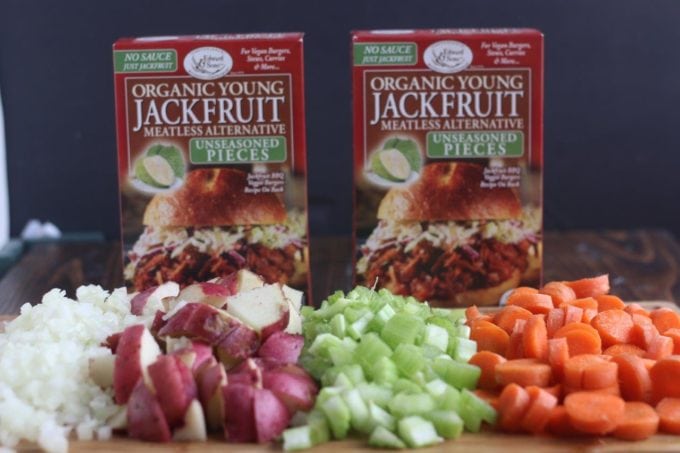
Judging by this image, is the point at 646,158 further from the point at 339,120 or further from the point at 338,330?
the point at 338,330

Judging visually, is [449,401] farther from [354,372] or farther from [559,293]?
[559,293]

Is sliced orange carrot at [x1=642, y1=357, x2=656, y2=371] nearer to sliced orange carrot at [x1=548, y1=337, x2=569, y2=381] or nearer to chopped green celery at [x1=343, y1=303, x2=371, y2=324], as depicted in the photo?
sliced orange carrot at [x1=548, y1=337, x2=569, y2=381]

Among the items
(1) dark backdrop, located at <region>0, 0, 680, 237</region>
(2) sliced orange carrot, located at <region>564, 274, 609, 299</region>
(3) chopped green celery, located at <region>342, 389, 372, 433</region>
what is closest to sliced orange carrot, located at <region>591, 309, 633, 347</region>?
(2) sliced orange carrot, located at <region>564, 274, 609, 299</region>

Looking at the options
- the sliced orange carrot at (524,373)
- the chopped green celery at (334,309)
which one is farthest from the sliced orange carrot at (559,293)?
the chopped green celery at (334,309)

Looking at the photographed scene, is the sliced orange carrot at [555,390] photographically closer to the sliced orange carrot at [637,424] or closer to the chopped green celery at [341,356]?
the sliced orange carrot at [637,424]

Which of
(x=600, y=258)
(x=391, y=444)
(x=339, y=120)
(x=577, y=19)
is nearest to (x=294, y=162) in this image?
(x=391, y=444)
